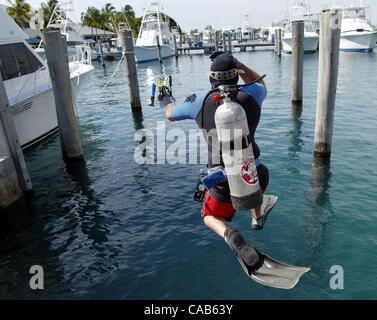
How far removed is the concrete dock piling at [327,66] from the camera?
6.71 m

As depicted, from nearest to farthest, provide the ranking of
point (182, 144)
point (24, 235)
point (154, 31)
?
1. point (24, 235)
2. point (182, 144)
3. point (154, 31)

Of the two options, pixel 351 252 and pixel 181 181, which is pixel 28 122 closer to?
pixel 181 181

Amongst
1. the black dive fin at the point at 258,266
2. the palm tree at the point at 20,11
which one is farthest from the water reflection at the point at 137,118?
the palm tree at the point at 20,11

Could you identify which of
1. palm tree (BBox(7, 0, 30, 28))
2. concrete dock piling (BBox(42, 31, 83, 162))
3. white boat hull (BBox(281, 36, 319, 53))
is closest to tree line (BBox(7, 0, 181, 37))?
palm tree (BBox(7, 0, 30, 28))

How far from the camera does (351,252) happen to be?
4.65m

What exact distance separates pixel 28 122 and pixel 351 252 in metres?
9.57

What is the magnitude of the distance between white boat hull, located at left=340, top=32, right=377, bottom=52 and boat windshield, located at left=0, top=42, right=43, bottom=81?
40.6 meters

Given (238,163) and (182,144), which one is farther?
(182,144)

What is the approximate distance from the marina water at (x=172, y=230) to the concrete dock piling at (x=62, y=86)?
0.79 m

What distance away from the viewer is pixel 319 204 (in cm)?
598

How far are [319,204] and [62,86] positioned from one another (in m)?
6.43

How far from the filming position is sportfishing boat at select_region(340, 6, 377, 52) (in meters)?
39.8

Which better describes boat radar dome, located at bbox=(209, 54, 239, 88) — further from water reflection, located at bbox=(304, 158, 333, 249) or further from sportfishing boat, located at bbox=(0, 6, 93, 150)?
sportfishing boat, located at bbox=(0, 6, 93, 150)

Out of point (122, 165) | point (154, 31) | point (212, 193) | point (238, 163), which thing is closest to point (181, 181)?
point (122, 165)
